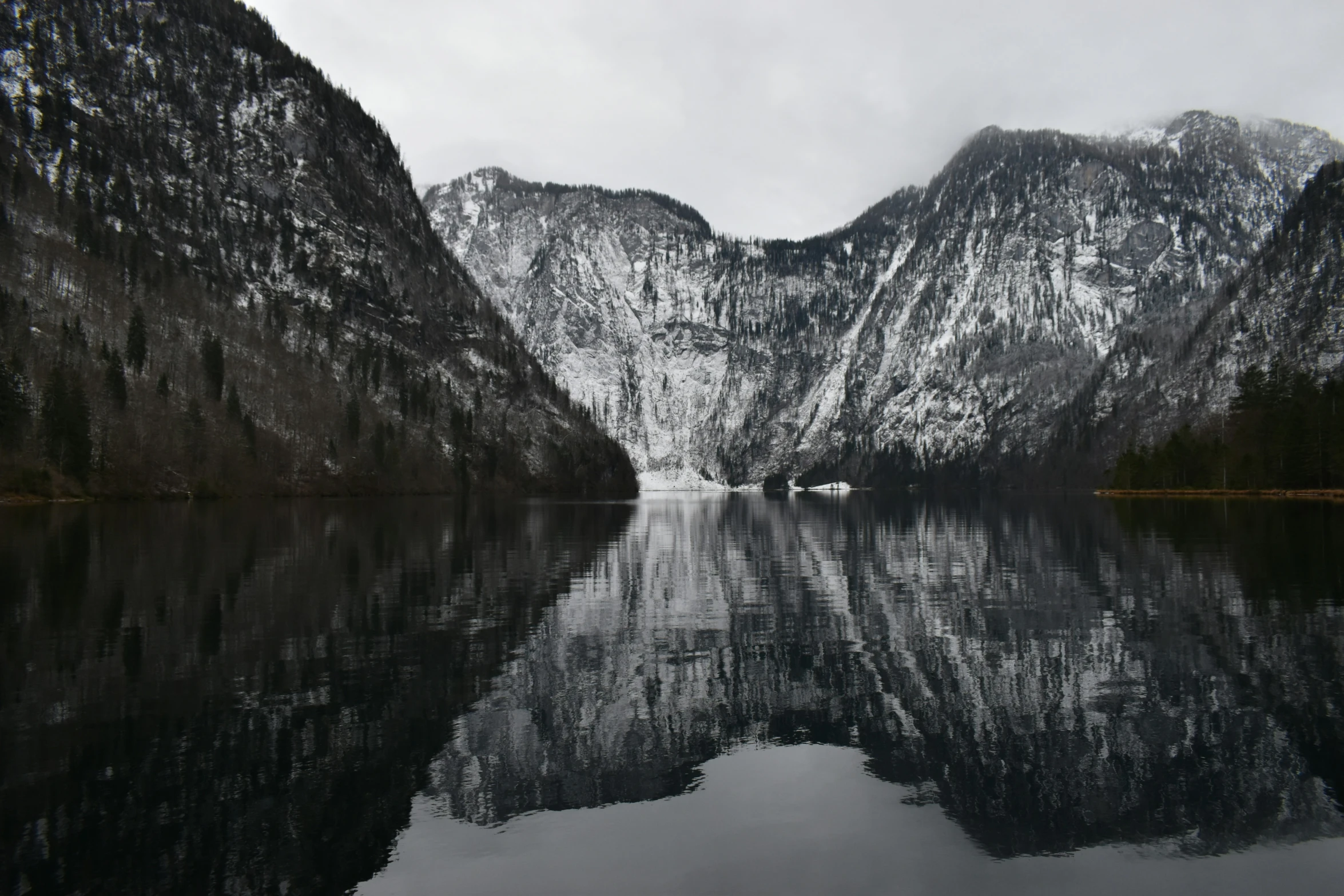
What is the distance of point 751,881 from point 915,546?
46.3 metres

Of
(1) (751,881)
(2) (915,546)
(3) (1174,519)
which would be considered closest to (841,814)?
(1) (751,881)

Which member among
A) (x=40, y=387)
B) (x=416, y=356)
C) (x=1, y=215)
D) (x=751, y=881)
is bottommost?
(x=751, y=881)

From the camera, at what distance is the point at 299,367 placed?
168500 millimetres

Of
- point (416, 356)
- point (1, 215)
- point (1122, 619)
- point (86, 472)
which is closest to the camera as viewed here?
point (1122, 619)

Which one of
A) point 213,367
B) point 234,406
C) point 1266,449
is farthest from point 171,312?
point 1266,449

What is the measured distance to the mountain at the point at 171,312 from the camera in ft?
405

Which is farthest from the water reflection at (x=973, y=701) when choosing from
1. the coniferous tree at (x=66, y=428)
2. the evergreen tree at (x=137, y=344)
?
the evergreen tree at (x=137, y=344)

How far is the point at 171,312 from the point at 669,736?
17059 cm

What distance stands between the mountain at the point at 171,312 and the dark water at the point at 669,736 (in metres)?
102

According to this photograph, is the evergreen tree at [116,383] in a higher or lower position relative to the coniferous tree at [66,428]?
higher

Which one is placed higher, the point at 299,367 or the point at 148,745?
the point at 299,367

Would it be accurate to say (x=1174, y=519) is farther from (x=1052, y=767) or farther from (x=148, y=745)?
(x=148, y=745)

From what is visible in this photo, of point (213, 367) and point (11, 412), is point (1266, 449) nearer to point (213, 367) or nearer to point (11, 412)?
point (11, 412)

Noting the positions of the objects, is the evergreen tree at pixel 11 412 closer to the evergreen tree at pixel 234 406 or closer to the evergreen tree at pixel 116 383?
the evergreen tree at pixel 116 383
